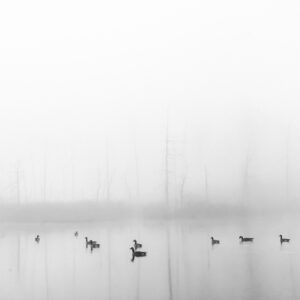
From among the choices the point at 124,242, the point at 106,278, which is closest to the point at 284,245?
the point at 124,242

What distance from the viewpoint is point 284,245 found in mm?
38500

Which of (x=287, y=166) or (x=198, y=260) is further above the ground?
(x=287, y=166)

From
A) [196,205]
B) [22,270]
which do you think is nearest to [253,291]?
[22,270]

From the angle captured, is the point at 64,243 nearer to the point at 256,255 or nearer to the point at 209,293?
the point at 256,255

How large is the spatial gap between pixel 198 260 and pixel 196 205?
6666 centimetres

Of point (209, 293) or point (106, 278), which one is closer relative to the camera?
point (209, 293)

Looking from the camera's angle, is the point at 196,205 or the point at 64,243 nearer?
the point at 64,243

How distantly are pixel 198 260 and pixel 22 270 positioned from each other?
34.8ft

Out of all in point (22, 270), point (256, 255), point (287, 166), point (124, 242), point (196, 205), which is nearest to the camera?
point (22, 270)

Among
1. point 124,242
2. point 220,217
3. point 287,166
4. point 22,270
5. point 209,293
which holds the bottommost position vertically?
point 209,293

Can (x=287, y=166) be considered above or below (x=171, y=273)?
above

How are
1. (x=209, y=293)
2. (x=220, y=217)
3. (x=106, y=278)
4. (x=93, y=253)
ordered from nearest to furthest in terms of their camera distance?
(x=209, y=293) < (x=106, y=278) < (x=93, y=253) < (x=220, y=217)

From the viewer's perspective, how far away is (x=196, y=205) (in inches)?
3844

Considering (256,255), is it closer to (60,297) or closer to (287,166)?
(60,297)
